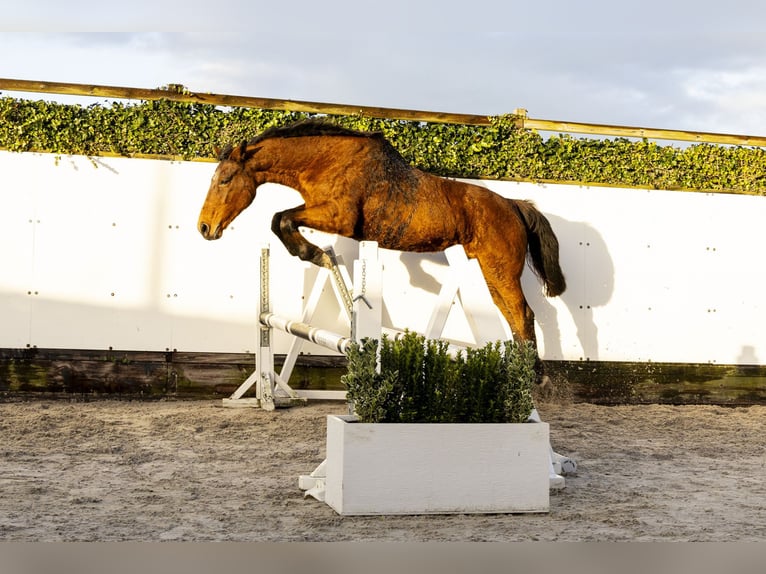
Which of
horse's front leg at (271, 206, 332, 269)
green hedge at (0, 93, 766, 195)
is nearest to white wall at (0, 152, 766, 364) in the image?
green hedge at (0, 93, 766, 195)

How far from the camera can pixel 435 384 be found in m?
3.81

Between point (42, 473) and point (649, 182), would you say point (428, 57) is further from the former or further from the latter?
point (42, 473)

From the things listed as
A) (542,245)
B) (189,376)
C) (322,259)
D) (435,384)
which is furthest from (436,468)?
(189,376)

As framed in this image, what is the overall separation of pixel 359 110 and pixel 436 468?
4.40m

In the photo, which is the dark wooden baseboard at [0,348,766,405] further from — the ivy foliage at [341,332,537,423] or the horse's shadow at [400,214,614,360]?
the ivy foliage at [341,332,537,423]

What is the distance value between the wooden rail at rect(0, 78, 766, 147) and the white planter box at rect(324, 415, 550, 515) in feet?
13.6

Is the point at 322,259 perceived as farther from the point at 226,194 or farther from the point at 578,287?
the point at 578,287

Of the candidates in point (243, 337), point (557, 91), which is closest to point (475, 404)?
point (243, 337)

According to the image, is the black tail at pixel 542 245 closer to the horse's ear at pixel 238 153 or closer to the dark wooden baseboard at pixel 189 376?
the dark wooden baseboard at pixel 189 376

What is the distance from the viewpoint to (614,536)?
3.33 metres

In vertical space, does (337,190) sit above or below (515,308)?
above

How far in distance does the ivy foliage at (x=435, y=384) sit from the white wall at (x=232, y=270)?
3.47m

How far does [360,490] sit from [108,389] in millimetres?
4058

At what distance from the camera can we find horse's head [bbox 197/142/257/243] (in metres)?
6.18
